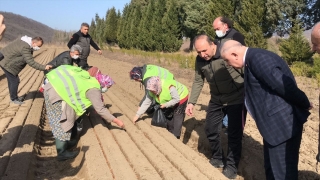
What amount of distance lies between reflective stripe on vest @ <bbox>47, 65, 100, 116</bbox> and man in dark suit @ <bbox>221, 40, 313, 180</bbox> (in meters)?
2.07

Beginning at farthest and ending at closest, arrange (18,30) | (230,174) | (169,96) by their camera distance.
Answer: (18,30) → (169,96) → (230,174)

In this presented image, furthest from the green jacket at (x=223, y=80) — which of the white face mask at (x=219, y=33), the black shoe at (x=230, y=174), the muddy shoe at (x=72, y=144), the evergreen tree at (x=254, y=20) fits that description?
the evergreen tree at (x=254, y=20)

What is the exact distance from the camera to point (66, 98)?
4074 millimetres

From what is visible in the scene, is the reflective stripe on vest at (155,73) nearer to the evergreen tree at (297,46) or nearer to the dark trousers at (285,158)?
A: the dark trousers at (285,158)

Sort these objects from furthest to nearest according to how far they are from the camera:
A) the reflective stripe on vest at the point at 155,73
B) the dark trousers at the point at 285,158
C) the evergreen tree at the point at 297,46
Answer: the evergreen tree at the point at 297,46
the reflective stripe on vest at the point at 155,73
the dark trousers at the point at 285,158

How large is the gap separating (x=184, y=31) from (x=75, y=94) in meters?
25.3

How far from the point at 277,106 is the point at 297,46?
11.3 m

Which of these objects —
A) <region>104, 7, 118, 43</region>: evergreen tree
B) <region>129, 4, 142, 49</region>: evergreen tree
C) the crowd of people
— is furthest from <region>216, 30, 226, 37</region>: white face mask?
<region>104, 7, 118, 43</region>: evergreen tree

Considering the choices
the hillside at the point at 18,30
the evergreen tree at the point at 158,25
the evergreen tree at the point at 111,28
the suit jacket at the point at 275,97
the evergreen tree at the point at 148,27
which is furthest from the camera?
the hillside at the point at 18,30

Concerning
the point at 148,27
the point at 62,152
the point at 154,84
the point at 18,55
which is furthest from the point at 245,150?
the point at 148,27

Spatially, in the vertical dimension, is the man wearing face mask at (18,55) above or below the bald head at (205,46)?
below

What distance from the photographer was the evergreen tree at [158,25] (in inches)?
1098

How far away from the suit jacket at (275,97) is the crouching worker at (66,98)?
2.18 m

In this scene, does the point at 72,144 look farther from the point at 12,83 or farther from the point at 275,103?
the point at 275,103
